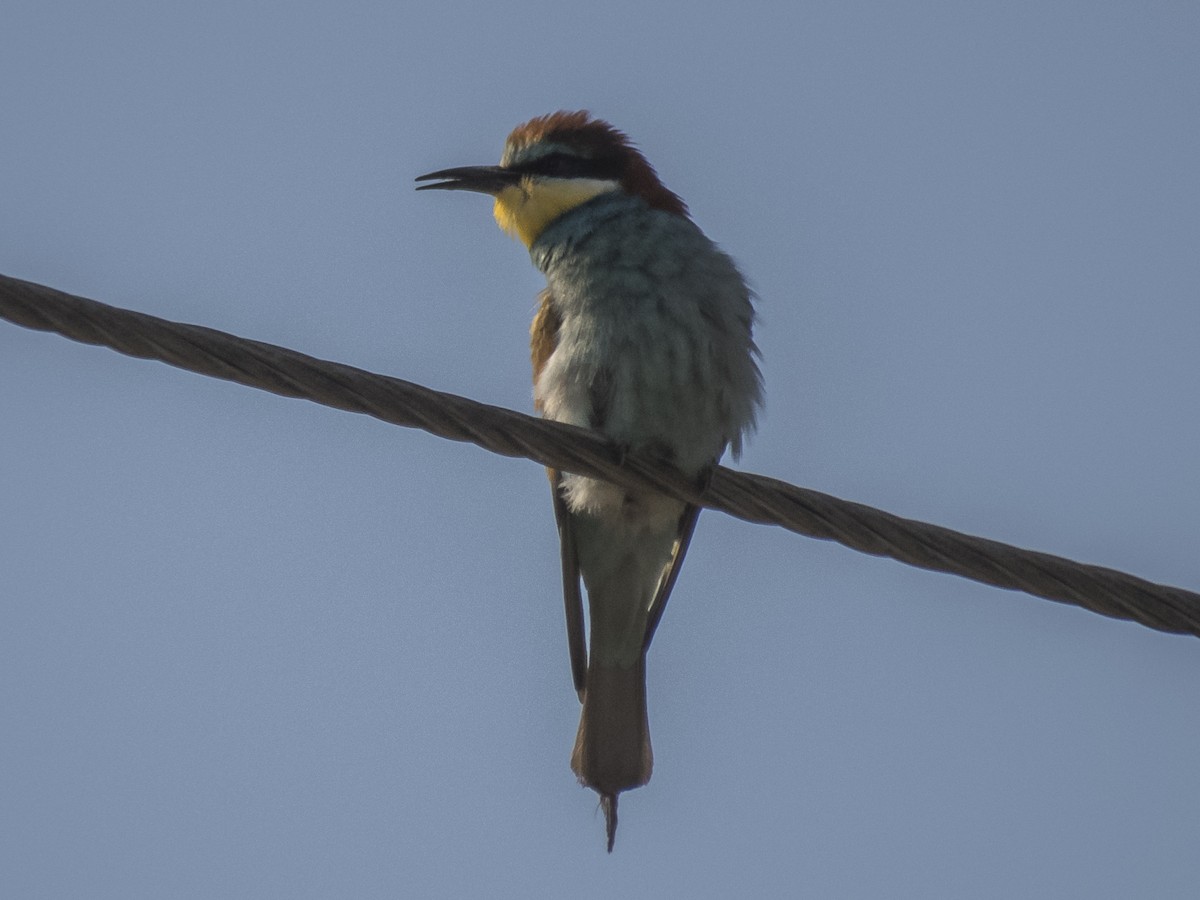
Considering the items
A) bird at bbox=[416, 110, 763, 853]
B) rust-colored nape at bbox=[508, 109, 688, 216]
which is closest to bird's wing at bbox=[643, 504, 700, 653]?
bird at bbox=[416, 110, 763, 853]

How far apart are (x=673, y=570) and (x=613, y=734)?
540 mm

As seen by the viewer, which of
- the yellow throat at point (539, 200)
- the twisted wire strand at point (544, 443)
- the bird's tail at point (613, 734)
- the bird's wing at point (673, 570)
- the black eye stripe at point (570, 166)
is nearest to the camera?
the twisted wire strand at point (544, 443)

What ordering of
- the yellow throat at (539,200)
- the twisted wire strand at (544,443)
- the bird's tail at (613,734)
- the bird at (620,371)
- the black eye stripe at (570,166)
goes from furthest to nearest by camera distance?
1. the black eye stripe at (570,166)
2. the yellow throat at (539,200)
3. the bird's tail at (613,734)
4. the bird at (620,371)
5. the twisted wire strand at (544,443)

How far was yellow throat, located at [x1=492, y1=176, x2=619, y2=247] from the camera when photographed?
15.8ft

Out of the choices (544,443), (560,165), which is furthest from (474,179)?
(544,443)

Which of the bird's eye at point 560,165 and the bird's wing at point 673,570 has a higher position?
the bird's eye at point 560,165

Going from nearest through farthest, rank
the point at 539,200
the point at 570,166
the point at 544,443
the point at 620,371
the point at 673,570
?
the point at 544,443 < the point at 620,371 < the point at 673,570 < the point at 539,200 < the point at 570,166

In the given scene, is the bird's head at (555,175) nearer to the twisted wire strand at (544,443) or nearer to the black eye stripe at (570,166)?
the black eye stripe at (570,166)

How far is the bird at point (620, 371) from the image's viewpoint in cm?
401

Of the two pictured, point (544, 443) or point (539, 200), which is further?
point (539, 200)

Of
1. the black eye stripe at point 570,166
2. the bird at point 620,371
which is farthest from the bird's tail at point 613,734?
the black eye stripe at point 570,166

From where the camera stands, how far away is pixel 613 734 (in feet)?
15.1

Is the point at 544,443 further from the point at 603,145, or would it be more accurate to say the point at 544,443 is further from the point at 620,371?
the point at 603,145

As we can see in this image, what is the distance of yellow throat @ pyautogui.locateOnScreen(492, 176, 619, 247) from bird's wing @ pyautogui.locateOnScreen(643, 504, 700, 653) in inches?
39.3
